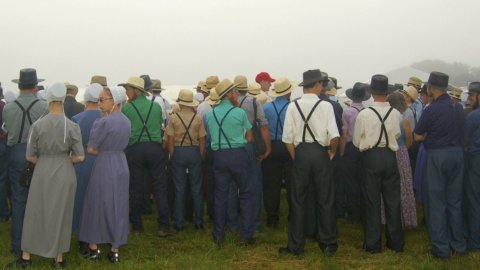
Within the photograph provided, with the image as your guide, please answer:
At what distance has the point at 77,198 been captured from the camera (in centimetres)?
645

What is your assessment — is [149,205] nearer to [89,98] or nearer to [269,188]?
[269,188]

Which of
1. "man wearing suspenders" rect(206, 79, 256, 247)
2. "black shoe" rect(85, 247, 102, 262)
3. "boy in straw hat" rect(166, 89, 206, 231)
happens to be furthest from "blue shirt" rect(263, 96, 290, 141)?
"black shoe" rect(85, 247, 102, 262)

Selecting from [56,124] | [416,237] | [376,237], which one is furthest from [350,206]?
[56,124]

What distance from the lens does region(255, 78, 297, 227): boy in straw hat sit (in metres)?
7.57

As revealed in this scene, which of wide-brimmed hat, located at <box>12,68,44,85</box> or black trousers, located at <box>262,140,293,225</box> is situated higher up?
wide-brimmed hat, located at <box>12,68,44,85</box>

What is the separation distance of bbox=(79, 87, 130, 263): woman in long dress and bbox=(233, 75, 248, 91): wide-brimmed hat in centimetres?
208

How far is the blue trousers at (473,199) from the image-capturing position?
6.41 m

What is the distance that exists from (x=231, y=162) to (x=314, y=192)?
1.15 metres

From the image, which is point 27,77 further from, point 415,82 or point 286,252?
point 415,82

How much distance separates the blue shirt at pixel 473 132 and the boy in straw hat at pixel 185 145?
3.55 meters

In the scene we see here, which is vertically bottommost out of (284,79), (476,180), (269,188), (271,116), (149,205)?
(149,205)

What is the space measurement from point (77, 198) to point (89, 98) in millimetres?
1272

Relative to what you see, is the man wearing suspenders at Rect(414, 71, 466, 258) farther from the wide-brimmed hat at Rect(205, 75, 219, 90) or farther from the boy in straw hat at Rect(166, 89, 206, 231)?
the wide-brimmed hat at Rect(205, 75, 219, 90)

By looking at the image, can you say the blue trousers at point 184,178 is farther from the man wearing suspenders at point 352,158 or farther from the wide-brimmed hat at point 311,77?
the man wearing suspenders at point 352,158
